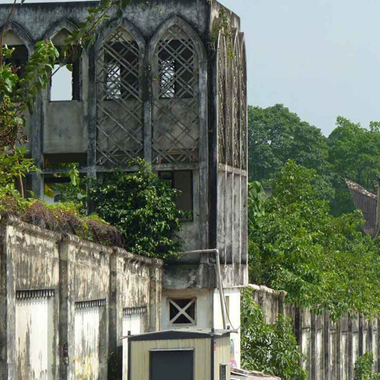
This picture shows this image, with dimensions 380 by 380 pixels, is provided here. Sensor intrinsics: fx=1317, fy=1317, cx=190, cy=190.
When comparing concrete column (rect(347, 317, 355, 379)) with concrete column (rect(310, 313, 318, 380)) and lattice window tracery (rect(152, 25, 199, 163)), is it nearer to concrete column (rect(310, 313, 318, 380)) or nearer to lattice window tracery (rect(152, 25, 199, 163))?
concrete column (rect(310, 313, 318, 380))

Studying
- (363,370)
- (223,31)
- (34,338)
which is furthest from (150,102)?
(363,370)

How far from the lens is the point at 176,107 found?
25.4m

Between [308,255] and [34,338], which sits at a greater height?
[308,255]

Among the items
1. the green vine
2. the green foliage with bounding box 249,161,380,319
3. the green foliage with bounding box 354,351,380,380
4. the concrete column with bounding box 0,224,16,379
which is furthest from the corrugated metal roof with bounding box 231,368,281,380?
the green foliage with bounding box 354,351,380,380

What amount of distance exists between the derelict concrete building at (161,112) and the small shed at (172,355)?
460cm

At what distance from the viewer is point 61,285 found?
59.3ft

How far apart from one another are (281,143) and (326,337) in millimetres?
65027

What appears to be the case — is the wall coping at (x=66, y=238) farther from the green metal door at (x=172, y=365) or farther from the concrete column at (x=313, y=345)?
the concrete column at (x=313, y=345)

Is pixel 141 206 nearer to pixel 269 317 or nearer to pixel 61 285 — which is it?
pixel 61 285

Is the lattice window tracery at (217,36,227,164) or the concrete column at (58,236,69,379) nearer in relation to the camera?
the concrete column at (58,236,69,379)

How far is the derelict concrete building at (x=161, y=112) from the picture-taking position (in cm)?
2519

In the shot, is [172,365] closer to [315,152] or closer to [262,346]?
[262,346]

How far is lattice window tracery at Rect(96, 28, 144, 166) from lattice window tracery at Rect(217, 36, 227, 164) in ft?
5.04

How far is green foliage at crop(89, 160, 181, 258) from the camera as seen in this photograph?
958 inches
